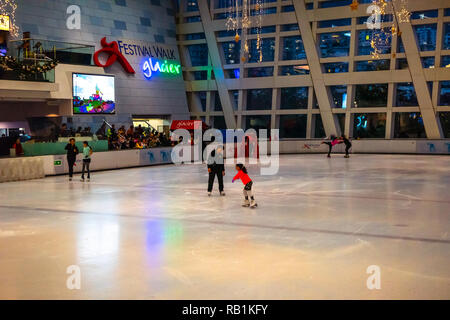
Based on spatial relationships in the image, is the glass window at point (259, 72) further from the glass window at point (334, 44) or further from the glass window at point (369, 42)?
the glass window at point (369, 42)

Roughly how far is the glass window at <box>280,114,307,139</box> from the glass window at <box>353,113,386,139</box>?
3.64 meters

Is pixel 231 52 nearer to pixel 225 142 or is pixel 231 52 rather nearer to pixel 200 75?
pixel 200 75

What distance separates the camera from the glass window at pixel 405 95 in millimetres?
34250

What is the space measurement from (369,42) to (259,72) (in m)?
8.09

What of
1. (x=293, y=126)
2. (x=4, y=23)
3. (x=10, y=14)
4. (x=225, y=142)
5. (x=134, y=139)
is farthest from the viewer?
(x=293, y=126)

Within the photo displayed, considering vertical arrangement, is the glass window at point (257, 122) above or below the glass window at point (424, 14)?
below

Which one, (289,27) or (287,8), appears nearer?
(287,8)

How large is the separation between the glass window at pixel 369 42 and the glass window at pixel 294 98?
4.63 metres

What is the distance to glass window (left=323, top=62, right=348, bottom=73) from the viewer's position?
1422 inches

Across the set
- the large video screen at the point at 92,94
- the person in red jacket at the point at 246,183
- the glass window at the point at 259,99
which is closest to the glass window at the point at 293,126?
the glass window at the point at 259,99

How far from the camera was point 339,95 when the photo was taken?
36.7 m

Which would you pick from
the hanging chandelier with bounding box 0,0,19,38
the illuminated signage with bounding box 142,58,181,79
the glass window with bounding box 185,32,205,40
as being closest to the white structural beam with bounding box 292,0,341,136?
the glass window with bounding box 185,32,205,40

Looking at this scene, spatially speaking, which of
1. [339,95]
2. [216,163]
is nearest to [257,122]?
[339,95]
